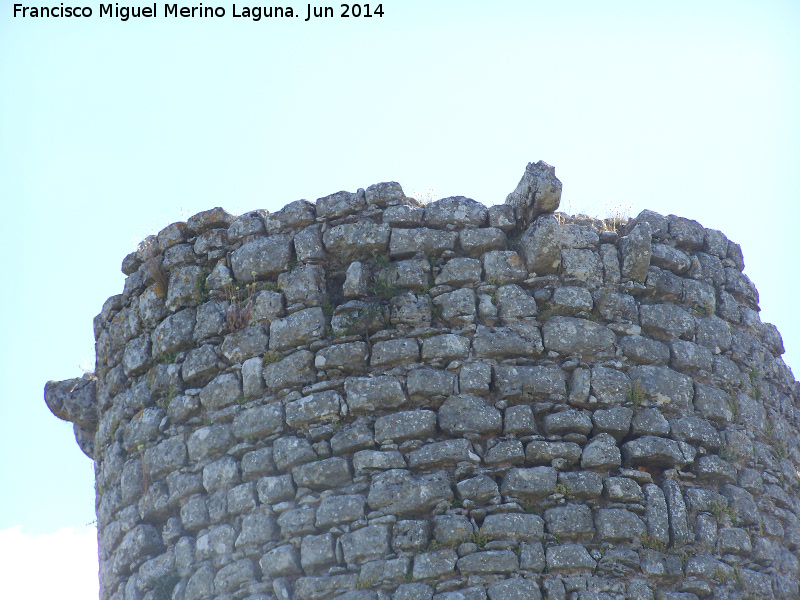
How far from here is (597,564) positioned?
286 inches

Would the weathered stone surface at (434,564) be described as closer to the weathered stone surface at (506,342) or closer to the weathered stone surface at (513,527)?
the weathered stone surface at (513,527)

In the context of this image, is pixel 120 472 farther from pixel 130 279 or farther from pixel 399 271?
pixel 399 271

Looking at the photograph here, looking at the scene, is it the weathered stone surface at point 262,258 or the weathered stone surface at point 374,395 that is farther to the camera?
the weathered stone surface at point 262,258

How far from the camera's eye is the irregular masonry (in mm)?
7395

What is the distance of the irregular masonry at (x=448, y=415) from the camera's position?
24.3ft

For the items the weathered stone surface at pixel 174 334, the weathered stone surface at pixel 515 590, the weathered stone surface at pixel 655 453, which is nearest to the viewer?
the weathered stone surface at pixel 515 590

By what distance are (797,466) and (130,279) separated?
238 inches

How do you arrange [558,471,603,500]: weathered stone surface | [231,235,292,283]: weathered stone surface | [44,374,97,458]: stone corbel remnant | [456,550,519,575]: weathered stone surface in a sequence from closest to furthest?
[456,550,519,575]: weathered stone surface < [558,471,603,500]: weathered stone surface < [231,235,292,283]: weathered stone surface < [44,374,97,458]: stone corbel remnant

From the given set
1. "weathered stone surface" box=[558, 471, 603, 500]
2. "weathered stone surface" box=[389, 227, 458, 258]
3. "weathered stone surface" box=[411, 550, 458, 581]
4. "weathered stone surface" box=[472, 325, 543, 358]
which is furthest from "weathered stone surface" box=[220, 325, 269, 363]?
"weathered stone surface" box=[558, 471, 603, 500]

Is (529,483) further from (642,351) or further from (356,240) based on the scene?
(356,240)

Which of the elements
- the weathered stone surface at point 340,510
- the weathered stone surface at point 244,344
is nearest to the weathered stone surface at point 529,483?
the weathered stone surface at point 340,510

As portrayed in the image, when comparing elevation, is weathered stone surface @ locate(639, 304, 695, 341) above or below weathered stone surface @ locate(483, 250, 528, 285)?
below

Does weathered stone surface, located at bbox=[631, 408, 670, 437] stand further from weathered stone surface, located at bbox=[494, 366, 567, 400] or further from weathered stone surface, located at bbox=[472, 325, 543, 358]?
weathered stone surface, located at bbox=[472, 325, 543, 358]

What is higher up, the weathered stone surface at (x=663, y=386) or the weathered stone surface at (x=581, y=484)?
the weathered stone surface at (x=663, y=386)
